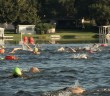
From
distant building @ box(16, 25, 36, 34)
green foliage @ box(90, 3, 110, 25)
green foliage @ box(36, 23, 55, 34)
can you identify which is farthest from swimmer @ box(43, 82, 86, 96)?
green foliage @ box(90, 3, 110, 25)

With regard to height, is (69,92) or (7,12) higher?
(69,92)

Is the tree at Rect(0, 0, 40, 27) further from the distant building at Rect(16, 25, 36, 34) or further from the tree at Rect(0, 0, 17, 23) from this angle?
the distant building at Rect(16, 25, 36, 34)

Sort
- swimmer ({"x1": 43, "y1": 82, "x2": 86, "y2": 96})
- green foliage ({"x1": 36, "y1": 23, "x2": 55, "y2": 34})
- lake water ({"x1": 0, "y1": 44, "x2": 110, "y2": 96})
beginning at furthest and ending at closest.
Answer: green foliage ({"x1": 36, "y1": 23, "x2": 55, "y2": 34}) < lake water ({"x1": 0, "y1": 44, "x2": 110, "y2": 96}) < swimmer ({"x1": 43, "y1": 82, "x2": 86, "y2": 96})

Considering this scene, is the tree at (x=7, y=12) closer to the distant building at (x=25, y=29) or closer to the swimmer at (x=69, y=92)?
the distant building at (x=25, y=29)

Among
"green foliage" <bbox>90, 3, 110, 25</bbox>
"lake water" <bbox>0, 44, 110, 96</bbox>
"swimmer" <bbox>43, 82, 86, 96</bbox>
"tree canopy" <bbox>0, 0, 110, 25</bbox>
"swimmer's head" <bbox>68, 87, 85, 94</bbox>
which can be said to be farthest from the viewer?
"green foliage" <bbox>90, 3, 110, 25</bbox>

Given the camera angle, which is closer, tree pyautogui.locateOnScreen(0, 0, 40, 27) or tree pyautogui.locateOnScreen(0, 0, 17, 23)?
tree pyautogui.locateOnScreen(0, 0, 17, 23)

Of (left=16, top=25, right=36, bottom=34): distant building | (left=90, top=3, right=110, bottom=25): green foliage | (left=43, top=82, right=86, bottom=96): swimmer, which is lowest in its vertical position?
(left=16, top=25, right=36, bottom=34): distant building

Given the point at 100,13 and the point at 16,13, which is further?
the point at 100,13

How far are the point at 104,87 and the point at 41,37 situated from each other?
74.3 metres

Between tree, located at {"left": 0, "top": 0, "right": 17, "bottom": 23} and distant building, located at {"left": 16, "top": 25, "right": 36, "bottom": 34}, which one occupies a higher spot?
tree, located at {"left": 0, "top": 0, "right": 17, "bottom": 23}

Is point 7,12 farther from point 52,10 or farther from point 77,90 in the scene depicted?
point 77,90

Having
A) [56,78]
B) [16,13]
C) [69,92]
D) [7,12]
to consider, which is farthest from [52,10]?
[69,92]

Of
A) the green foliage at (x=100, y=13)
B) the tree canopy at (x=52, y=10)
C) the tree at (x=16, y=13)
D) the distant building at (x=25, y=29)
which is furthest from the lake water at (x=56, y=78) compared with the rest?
the green foliage at (x=100, y=13)

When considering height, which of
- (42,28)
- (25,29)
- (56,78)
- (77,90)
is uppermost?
(77,90)
